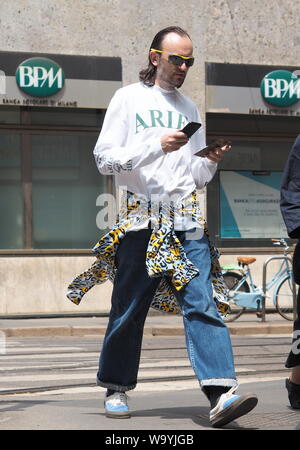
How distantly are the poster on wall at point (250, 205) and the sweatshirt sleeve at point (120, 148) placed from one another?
1194 centimetres

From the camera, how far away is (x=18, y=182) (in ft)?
53.0

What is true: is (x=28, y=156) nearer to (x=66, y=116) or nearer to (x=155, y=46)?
(x=66, y=116)

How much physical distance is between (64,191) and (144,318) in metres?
11.4

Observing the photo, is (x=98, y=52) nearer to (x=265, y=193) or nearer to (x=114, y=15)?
(x=114, y=15)

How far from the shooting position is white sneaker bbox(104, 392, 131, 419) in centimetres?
516

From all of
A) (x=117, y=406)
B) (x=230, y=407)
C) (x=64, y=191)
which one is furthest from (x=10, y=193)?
(x=230, y=407)

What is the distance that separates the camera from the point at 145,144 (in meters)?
4.94

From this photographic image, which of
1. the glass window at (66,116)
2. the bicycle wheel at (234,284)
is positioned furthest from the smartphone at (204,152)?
the glass window at (66,116)

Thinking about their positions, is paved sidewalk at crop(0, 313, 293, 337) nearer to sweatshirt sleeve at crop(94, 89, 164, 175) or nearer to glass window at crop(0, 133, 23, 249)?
glass window at crop(0, 133, 23, 249)

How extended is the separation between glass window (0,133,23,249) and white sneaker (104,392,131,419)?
1107 cm

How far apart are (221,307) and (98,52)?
37.2 ft

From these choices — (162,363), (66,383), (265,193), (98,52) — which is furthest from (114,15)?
(66,383)

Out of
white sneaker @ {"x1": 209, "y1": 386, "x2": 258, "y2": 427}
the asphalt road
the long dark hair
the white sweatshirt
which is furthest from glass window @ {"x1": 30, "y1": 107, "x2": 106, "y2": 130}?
white sneaker @ {"x1": 209, "y1": 386, "x2": 258, "y2": 427}

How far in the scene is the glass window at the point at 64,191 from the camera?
53.2 feet
